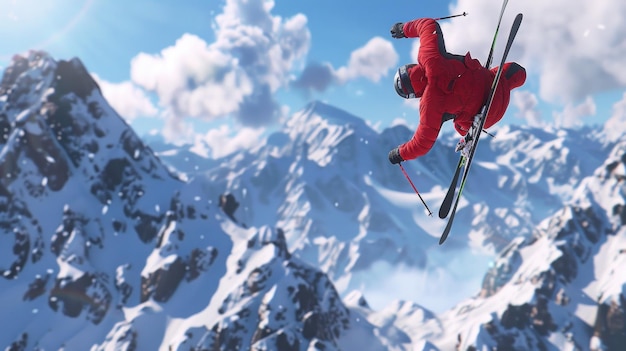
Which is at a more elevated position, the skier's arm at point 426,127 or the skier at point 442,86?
the skier at point 442,86

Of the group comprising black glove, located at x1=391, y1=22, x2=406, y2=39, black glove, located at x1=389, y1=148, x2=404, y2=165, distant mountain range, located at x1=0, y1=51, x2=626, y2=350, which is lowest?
black glove, located at x1=389, y1=148, x2=404, y2=165

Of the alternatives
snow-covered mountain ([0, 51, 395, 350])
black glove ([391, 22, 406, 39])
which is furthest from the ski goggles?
snow-covered mountain ([0, 51, 395, 350])

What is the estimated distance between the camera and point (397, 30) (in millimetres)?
8703

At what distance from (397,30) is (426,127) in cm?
209

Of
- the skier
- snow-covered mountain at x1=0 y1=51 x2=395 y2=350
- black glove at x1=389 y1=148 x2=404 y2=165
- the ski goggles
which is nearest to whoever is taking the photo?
the skier

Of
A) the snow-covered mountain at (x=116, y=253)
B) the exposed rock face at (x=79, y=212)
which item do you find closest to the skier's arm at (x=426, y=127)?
the snow-covered mountain at (x=116, y=253)

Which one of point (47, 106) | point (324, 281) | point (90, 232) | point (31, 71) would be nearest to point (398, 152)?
point (324, 281)

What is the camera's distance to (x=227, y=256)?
155 metres

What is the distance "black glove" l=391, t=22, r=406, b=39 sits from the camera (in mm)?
8695

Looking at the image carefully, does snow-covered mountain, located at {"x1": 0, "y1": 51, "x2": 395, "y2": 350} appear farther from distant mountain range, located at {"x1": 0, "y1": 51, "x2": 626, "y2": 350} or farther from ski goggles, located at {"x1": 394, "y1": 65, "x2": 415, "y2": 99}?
ski goggles, located at {"x1": 394, "y1": 65, "x2": 415, "y2": 99}

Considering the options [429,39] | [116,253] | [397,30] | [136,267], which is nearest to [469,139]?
[429,39]

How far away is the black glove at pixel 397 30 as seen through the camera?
28.5 ft

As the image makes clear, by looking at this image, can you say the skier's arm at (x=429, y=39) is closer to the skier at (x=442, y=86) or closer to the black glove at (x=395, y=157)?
the skier at (x=442, y=86)

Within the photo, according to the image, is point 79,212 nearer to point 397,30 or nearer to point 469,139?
point 397,30
